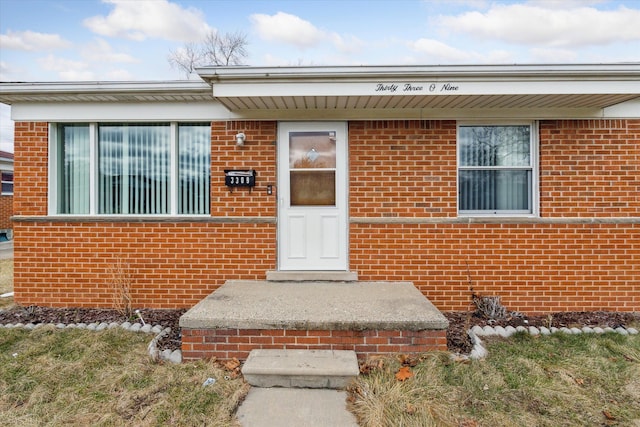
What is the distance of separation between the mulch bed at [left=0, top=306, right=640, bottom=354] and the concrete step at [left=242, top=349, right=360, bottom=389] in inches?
59.1

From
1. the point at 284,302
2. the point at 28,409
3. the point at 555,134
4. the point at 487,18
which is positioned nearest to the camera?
the point at 28,409

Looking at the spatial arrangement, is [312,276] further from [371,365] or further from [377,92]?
[377,92]

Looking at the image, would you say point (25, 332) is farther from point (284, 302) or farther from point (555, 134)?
point (555, 134)

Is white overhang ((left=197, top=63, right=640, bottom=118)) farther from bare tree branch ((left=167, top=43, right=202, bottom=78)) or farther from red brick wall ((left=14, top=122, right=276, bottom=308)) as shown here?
bare tree branch ((left=167, top=43, right=202, bottom=78))

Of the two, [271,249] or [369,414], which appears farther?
[271,249]

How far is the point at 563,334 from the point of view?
4.12 meters

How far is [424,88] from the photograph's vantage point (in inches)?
167

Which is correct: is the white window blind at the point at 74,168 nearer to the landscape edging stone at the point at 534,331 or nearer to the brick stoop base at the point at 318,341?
the brick stoop base at the point at 318,341

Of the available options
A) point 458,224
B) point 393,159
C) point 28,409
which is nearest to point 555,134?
point 458,224

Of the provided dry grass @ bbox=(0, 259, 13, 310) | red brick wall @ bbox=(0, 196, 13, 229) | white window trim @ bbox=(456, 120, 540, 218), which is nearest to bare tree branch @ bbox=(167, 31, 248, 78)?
red brick wall @ bbox=(0, 196, 13, 229)

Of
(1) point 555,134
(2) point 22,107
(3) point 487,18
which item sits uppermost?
(3) point 487,18

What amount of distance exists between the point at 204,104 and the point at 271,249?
227cm

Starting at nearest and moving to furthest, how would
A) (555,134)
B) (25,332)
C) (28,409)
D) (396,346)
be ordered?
1. (28,409)
2. (396,346)
3. (25,332)
4. (555,134)

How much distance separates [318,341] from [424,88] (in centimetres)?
309
